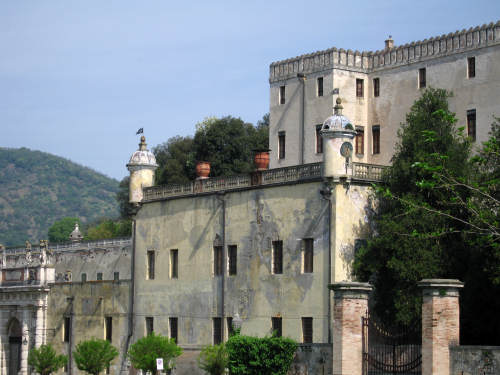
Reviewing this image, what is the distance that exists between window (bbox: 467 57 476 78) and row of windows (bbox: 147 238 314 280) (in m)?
10.0

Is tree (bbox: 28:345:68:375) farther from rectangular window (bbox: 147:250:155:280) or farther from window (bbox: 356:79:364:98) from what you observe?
window (bbox: 356:79:364:98)

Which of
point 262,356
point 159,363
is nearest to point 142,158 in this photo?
point 159,363

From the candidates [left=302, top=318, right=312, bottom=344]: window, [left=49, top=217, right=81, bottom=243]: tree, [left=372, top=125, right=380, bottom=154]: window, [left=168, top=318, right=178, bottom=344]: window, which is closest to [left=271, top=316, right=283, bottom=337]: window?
[left=302, top=318, right=312, bottom=344]: window

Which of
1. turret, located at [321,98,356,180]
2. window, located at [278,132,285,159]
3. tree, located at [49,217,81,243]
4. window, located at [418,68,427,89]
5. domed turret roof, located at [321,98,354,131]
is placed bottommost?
turret, located at [321,98,356,180]

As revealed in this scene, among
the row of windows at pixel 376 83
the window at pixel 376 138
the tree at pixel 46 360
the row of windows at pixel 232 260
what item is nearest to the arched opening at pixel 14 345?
the tree at pixel 46 360

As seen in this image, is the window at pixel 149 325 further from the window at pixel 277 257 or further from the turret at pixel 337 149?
the turret at pixel 337 149

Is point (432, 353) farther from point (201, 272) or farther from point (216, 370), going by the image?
point (201, 272)

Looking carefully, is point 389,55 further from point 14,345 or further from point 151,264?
point 14,345

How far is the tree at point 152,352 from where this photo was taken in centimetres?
3900

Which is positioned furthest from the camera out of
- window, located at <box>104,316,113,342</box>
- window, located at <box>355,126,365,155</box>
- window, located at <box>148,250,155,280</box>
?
window, located at <box>104,316,113,342</box>

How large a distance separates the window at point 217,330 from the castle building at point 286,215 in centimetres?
5

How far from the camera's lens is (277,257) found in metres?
39.7

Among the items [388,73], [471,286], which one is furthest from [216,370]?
[388,73]

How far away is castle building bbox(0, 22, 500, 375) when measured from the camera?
37781 millimetres
